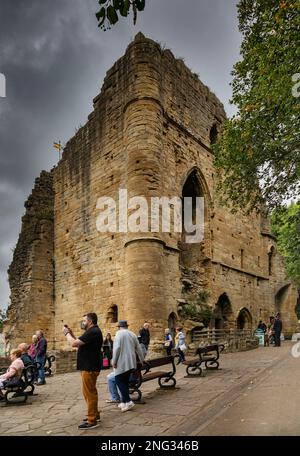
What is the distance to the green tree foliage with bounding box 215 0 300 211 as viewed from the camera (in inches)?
394

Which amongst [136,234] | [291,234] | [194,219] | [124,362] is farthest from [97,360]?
[194,219]

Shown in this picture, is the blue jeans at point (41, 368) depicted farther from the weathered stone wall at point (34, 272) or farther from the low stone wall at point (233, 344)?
the weathered stone wall at point (34, 272)

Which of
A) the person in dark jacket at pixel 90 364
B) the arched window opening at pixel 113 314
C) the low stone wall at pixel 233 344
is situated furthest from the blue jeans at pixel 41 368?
the arched window opening at pixel 113 314

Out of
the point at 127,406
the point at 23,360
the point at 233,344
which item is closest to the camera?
the point at 127,406

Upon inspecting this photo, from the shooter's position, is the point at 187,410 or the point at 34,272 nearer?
the point at 187,410

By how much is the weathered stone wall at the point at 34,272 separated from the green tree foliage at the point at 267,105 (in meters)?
13.0

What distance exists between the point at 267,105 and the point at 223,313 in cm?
1404

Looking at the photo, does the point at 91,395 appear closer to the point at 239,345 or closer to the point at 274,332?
the point at 239,345

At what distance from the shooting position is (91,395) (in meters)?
6.02

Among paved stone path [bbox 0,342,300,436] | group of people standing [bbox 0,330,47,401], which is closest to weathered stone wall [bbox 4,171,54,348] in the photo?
group of people standing [bbox 0,330,47,401]

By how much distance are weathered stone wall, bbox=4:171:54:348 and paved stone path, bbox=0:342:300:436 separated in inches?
473

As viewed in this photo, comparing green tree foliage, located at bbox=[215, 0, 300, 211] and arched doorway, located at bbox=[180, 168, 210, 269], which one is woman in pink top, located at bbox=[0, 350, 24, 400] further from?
arched doorway, located at bbox=[180, 168, 210, 269]

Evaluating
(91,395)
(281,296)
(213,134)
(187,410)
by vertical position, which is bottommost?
(187,410)

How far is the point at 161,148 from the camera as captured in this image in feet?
60.4
